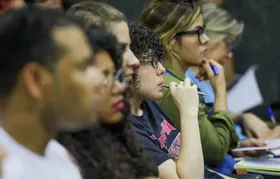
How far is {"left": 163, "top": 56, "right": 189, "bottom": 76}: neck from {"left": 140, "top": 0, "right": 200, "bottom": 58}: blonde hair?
0.10 feet

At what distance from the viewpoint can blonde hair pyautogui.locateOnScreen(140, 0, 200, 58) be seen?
6.97 feet

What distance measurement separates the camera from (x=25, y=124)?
0.97m

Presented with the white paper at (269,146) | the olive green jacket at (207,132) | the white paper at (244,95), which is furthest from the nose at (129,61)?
the white paper at (244,95)

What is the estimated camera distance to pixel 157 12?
6.99 ft

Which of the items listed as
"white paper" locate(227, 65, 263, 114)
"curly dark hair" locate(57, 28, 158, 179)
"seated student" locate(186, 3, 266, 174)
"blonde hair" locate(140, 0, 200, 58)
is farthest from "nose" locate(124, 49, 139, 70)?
"white paper" locate(227, 65, 263, 114)

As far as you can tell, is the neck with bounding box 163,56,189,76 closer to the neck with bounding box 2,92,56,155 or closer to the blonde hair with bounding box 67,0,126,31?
the blonde hair with bounding box 67,0,126,31

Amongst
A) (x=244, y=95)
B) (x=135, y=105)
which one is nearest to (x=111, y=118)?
(x=135, y=105)

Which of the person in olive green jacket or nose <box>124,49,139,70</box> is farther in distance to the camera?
the person in olive green jacket

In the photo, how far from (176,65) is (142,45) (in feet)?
1.92

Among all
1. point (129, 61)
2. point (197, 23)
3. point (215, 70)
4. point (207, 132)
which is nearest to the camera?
point (129, 61)

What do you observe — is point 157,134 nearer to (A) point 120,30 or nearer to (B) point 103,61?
(A) point 120,30

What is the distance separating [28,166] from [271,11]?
107 inches

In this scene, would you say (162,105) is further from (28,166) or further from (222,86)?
(28,166)

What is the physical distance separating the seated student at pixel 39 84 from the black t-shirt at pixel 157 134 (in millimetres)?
602
